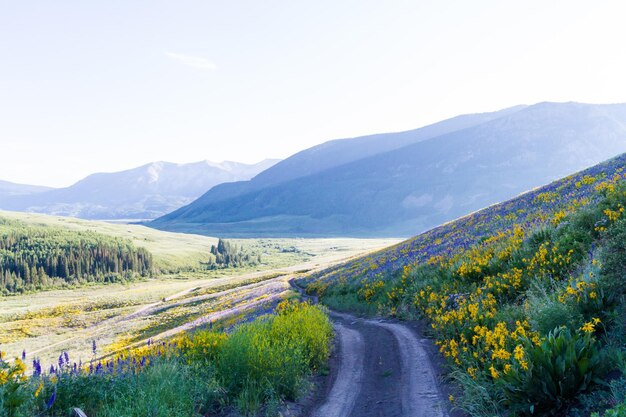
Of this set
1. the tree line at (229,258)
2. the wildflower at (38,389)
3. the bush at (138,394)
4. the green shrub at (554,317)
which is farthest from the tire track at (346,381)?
the tree line at (229,258)

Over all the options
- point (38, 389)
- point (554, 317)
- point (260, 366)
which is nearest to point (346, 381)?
point (260, 366)

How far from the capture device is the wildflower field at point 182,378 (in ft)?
20.3

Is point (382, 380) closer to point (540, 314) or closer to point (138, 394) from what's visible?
point (540, 314)

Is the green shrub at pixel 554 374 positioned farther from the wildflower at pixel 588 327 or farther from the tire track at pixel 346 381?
the tire track at pixel 346 381

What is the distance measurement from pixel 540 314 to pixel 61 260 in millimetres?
174094

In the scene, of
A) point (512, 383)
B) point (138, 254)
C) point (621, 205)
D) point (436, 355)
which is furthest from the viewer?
point (138, 254)

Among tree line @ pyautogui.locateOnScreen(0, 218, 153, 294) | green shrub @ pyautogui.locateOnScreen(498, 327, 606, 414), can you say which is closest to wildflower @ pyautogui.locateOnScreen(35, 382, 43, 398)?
green shrub @ pyautogui.locateOnScreen(498, 327, 606, 414)

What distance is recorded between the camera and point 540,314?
745 cm

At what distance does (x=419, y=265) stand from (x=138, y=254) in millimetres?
173316

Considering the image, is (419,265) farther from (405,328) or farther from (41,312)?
(41,312)

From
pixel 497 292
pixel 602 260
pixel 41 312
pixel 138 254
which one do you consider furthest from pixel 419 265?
pixel 138 254

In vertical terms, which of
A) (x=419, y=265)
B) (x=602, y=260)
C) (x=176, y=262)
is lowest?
(x=176, y=262)

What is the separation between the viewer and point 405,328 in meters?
14.1

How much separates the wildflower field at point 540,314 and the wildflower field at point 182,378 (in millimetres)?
3549
